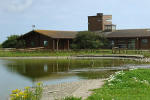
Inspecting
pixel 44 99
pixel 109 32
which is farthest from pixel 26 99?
pixel 109 32

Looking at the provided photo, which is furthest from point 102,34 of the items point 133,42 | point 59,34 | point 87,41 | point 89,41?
point 59,34

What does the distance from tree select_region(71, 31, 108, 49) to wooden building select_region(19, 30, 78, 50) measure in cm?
278

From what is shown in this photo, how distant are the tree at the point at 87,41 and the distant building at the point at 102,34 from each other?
8.38 ft

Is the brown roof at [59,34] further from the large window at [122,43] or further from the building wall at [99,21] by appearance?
the large window at [122,43]

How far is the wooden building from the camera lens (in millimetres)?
42656

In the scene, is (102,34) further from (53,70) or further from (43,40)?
(53,70)

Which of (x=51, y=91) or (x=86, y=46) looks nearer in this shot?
(x=51, y=91)

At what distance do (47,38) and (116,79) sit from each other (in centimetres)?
3465

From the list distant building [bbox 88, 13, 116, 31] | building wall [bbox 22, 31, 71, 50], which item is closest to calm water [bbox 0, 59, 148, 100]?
building wall [bbox 22, 31, 71, 50]

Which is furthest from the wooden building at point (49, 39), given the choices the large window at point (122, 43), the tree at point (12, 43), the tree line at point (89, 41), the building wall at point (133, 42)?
the large window at point (122, 43)

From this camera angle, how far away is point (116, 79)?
9.95m

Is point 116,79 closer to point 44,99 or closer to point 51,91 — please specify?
point 51,91

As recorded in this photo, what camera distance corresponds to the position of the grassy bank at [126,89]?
23.3 feet

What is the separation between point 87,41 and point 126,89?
103 feet
